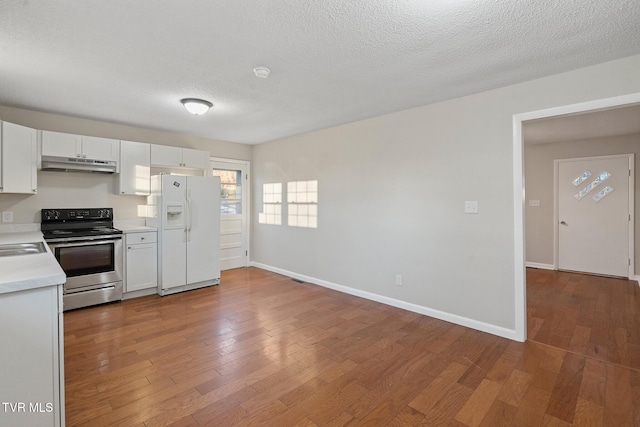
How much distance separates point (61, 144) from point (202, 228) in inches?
77.1

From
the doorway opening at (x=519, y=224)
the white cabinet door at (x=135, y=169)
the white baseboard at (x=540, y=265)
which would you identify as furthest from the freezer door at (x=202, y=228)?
the white baseboard at (x=540, y=265)

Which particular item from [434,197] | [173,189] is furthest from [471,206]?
[173,189]

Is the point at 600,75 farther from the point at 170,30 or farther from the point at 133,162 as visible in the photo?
the point at 133,162

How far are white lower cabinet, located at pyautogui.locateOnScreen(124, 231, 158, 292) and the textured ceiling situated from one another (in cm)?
173

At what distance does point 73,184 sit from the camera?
4.09 m

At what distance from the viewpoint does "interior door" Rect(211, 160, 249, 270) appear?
5.71 meters

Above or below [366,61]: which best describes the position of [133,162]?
below

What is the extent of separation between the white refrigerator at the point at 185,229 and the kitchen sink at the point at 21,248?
5.75ft

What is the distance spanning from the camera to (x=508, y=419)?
1876 millimetres

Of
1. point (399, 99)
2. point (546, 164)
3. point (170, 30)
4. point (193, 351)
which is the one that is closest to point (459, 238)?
point (399, 99)

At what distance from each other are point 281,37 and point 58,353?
2220mm

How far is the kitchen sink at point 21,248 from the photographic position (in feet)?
7.47

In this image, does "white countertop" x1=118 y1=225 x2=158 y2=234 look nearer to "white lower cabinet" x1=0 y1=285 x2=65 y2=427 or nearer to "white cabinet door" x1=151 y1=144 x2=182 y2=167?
"white cabinet door" x1=151 y1=144 x2=182 y2=167

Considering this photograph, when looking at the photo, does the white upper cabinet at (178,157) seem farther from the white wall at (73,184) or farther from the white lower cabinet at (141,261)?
the white lower cabinet at (141,261)
